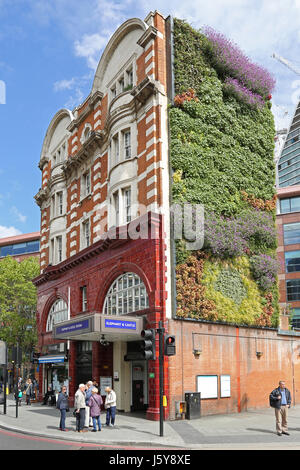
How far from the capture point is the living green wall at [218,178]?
22109mm

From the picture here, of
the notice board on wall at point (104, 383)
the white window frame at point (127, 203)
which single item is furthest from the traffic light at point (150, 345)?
the notice board on wall at point (104, 383)

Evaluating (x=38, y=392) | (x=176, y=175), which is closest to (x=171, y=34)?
(x=176, y=175)

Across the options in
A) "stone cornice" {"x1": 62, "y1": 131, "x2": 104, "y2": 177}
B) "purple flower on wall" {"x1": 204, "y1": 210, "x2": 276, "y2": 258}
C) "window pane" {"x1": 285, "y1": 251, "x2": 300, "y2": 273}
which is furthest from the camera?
"window pane" {"x1": 285, "y1": 251, "x2": 300, "y2": 273}

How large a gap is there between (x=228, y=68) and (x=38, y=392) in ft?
Result: 81.2

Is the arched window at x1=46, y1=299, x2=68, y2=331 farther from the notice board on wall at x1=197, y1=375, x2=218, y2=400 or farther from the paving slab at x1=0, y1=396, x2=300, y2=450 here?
the notice board on wall at x1=197, y1=375, x2=218, y2=400

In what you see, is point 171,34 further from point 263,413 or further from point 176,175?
point 263,413

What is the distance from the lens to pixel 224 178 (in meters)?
24.5

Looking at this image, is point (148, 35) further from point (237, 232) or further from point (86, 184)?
point (237, 232)

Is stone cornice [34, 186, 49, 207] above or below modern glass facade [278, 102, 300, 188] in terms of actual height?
below

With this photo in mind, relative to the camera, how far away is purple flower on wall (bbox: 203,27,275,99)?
25.8 meters

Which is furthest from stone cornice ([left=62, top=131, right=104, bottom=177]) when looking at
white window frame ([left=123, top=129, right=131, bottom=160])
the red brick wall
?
the red brick wall

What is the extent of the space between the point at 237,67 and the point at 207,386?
17287 millimetres

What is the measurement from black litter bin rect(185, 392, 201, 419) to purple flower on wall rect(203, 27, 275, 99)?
56.0ft

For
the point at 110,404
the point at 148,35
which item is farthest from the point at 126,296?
the point at 148,35
